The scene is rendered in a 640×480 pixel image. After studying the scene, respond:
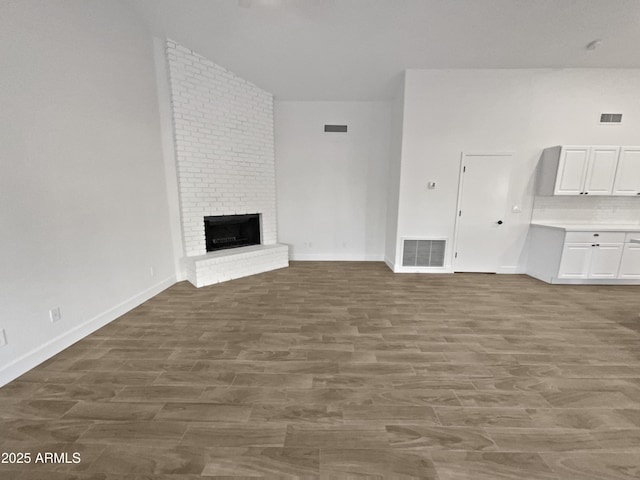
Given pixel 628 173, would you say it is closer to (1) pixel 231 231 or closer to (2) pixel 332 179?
(2) pixel 332 179

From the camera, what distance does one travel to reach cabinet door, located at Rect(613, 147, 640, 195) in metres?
3.96

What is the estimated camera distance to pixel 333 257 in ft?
18.8

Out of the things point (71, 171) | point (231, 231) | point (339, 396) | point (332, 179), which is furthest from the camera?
point (332, 179)

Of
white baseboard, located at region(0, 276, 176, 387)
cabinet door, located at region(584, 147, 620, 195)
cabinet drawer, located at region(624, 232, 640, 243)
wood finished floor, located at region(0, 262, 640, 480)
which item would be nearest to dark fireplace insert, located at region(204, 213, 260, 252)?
white baseboard, located at region(0, 276, 176, 387)

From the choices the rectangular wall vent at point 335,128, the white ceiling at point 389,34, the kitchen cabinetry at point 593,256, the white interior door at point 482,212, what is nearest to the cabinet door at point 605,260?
the kitchen cabinetry at point 593,256

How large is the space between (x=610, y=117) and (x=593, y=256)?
235 cm

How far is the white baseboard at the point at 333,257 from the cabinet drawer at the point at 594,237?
10.2ft

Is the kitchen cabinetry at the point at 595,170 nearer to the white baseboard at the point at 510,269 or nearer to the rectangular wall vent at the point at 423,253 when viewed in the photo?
the white baseboard at the point at 510,269

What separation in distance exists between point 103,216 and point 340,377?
296cm

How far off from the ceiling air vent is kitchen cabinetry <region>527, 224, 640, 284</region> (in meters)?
1.79

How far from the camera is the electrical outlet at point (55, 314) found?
7.34 ft

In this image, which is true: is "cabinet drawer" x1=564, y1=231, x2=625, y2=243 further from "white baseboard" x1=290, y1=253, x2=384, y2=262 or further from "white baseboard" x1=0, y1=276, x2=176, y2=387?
"white baseboard" x1=0, y1=276, x2=176, y2=387

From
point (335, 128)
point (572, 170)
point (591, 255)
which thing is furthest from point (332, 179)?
point (591, 255)

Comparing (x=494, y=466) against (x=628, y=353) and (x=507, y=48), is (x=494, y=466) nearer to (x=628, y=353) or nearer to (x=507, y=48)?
(x=628, y=353)
